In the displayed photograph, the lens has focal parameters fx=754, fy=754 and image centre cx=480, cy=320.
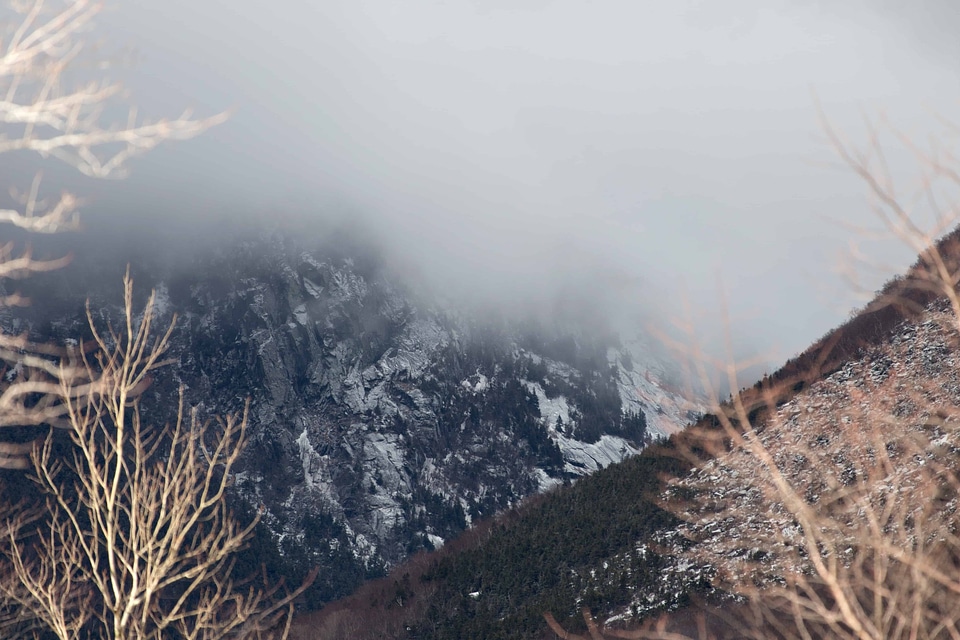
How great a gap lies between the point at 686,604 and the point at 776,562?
5972 millimetres

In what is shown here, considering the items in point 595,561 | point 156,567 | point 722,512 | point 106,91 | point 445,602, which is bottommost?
point 445,602

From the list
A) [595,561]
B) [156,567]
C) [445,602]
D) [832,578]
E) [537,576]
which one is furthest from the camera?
[445,602]

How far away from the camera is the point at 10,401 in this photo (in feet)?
22.5

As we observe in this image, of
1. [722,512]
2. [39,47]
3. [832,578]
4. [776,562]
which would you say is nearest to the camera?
[39,47]

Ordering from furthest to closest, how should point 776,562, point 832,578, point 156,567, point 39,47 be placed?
point 776,562, point 156,567, point 832,578, point 39,47

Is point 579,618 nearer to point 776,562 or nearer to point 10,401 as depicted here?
point 776,562

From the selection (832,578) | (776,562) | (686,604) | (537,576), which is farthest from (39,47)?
(537,576)

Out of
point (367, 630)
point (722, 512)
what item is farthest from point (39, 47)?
point (367, 630)

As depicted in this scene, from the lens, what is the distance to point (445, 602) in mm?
56594

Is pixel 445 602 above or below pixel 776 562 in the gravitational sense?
below

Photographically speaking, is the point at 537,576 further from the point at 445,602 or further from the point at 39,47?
the point at 39,47

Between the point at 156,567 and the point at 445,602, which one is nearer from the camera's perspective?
the point at 156,567

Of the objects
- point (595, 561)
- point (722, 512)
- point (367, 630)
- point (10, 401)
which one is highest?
point (10, 401)

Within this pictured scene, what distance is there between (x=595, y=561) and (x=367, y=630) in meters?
21.5
